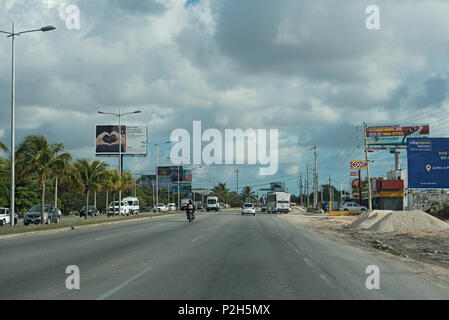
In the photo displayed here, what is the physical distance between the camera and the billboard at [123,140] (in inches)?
3282

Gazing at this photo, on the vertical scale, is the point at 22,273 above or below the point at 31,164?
below

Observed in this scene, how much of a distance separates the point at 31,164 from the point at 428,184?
134 feet

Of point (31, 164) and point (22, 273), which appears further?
point (31, 164)

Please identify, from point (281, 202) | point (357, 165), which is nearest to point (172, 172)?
point (281, 202)

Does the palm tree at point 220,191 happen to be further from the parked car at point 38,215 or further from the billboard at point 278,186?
the parked car at point 38,215

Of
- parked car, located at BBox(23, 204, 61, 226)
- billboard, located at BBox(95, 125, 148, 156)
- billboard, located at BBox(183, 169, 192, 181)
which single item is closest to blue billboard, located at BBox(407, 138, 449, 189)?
parked car, located at BBox(23, 204, 61, 226)

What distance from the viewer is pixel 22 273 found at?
11016 millimetres

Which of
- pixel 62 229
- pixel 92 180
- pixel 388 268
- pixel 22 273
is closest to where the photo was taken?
pixel 22 273

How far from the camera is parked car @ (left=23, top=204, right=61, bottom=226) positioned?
37344 millimetres

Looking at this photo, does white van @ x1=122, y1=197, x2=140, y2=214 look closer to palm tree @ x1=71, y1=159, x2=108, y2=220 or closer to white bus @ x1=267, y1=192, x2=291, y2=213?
white bus @ x1=267, y1=192, x2=291, y2=213

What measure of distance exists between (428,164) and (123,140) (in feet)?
172

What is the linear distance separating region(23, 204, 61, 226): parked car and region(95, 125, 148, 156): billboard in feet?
140

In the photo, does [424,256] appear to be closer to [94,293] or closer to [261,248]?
[261,248]
